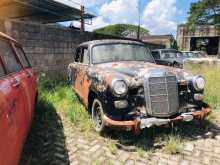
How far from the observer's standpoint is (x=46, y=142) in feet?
12.3

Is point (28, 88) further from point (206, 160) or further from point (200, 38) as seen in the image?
point (200, 38)

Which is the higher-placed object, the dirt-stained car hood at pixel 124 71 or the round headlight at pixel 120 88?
the dirt-stained car hood at pixel 124 71

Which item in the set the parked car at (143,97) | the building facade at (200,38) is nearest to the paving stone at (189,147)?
the parked car at (143,97)

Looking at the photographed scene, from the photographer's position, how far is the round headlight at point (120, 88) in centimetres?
344

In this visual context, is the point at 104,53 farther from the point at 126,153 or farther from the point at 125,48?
the point at 126,153

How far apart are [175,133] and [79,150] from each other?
1579 mm

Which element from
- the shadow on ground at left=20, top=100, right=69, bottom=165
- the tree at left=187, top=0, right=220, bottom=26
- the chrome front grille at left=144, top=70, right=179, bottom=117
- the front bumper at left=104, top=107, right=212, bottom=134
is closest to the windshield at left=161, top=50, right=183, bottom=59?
the shadow on ground at left=20, top=100, right=69, bottom=165

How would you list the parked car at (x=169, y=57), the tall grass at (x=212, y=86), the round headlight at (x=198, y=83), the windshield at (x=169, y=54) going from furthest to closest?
the windshield at (x=169, y=54), the parked car at (x=169, y=57), the tall grass at (x=212, y=86), the round headlight at (x=198, y=83)

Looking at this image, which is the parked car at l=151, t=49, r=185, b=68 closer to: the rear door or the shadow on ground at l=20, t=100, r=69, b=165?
the shadow on ground at l=20, t=100, r=69, b=165

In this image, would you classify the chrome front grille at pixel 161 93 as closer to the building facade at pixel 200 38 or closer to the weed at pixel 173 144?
the weed at pixel 173 144

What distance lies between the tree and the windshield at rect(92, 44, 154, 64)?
26600mm

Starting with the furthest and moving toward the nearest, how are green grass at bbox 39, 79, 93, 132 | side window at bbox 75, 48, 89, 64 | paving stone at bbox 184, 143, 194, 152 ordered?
side window at bbox 75, 48, 89, 64 → green grass at bbox 39, 79, 93, 132 → paving stone at bbox 184, 143, 194, 152

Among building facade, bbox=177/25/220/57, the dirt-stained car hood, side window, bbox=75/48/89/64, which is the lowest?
the dirt-stained car hood

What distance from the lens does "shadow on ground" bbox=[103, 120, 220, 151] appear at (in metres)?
3.60
